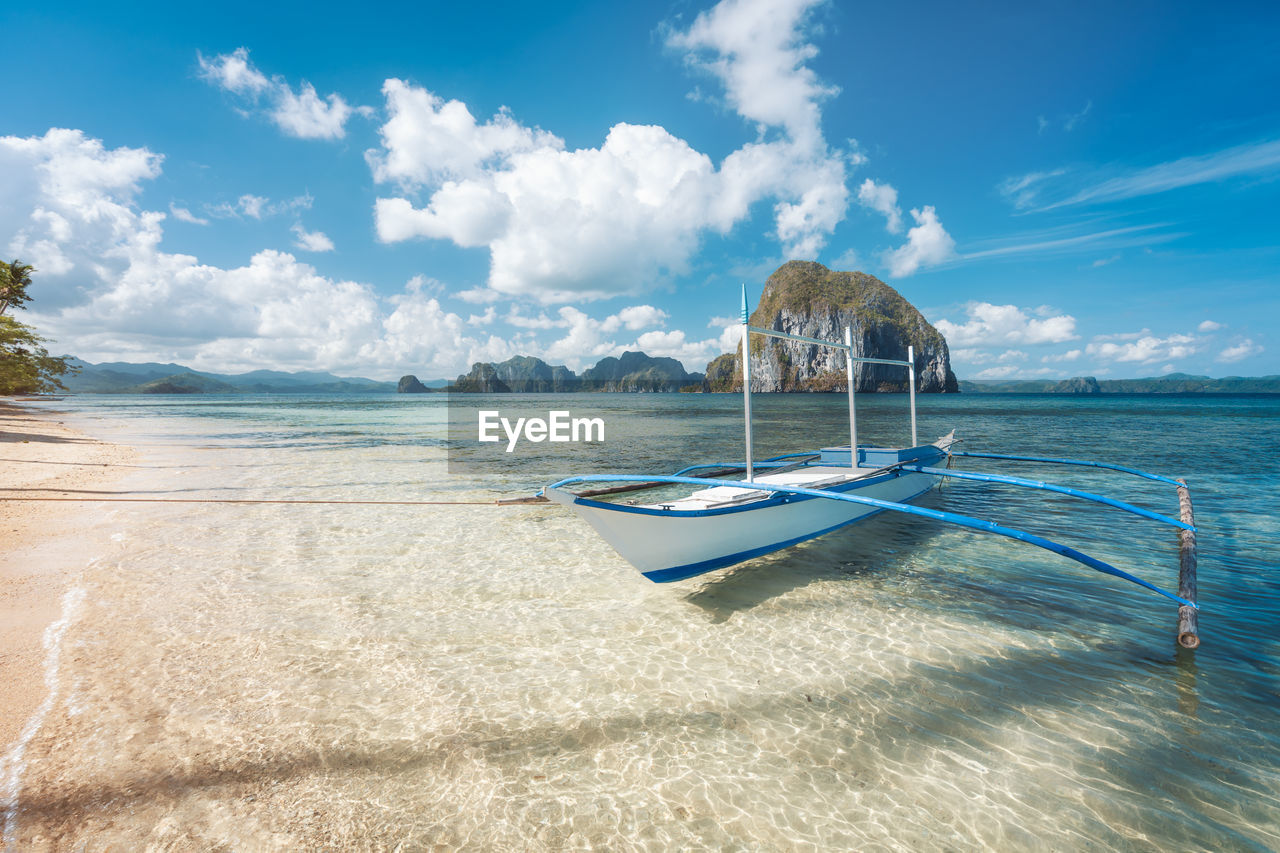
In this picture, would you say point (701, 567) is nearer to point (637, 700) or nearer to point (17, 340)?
point (637, 700)

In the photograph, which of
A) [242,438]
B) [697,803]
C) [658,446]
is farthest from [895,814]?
[242,438]

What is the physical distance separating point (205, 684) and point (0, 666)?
2.22 meters

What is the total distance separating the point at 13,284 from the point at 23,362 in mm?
10175

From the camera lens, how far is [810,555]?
33.5 ft

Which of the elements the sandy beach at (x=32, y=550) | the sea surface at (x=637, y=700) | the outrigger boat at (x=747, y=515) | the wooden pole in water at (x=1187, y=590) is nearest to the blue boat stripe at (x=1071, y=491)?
the outrigger boat at (x=747, y=515)

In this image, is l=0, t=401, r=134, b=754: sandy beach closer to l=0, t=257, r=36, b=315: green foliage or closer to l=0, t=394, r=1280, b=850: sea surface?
l=0, t=394, r=1280, b=850: sea surface

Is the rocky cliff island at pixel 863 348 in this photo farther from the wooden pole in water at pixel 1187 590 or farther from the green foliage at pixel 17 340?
the wooden pole in water at pixel 1187 590

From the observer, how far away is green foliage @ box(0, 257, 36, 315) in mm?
34612

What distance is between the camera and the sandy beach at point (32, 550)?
5.16 m

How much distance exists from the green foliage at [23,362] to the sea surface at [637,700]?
3884 centimetres

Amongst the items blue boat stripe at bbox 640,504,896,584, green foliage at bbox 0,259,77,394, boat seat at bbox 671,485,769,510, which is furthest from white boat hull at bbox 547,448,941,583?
green foliage at bbox 0,259,77,394

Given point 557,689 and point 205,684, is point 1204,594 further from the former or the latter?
point 205,684

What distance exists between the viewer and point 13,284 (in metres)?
34.9

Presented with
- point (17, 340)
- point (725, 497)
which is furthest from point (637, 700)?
point (17, 340)
